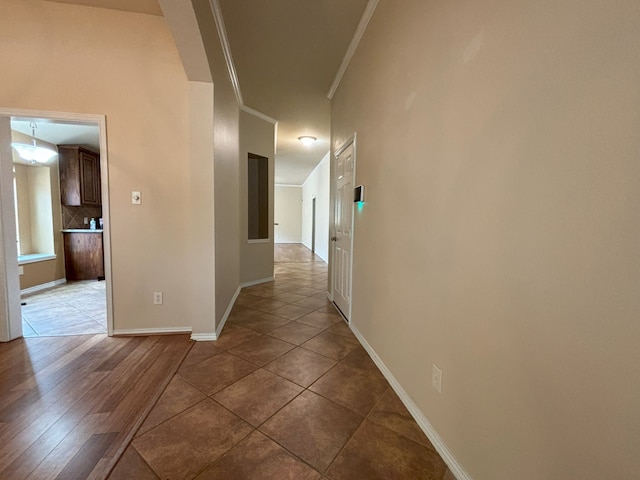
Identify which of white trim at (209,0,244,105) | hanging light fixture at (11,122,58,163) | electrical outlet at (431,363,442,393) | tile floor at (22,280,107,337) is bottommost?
tile floor at (22,280,107,337)

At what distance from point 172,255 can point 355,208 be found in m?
1.88

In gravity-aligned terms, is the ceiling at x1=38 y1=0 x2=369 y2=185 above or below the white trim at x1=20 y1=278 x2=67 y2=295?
above

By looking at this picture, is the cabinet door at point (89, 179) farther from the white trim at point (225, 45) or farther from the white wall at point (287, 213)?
the white wall at point (287, 213)

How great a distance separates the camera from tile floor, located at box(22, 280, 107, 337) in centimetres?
269

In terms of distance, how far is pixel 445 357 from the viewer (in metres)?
1.29

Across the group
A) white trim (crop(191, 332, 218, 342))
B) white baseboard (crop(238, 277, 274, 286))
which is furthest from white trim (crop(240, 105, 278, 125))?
white trim (crop(191, 332, 218, 342))

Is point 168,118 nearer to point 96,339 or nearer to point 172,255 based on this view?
point 172,255

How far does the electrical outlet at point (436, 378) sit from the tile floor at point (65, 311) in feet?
10.0

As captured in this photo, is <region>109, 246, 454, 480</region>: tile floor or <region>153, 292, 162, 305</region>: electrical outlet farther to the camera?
<region>153, 292, 162, 305</region>: electrical outlet

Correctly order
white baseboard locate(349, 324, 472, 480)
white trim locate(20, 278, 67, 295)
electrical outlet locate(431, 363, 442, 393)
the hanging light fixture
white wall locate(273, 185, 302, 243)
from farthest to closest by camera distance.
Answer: white wall locate(273, 185, 302, 243) < white trim locate(20, 278, 67, 295) < the hanging light fixture < electrical outlet locate(431, 363, 442, 393) < white baseboard locate(349, 324, 472, 480)

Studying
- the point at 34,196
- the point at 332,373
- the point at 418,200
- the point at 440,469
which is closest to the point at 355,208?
the point at 418,200

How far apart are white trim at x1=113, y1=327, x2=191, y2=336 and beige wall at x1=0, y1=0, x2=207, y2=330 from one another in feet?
0.12

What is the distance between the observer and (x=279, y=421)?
59.6 inches

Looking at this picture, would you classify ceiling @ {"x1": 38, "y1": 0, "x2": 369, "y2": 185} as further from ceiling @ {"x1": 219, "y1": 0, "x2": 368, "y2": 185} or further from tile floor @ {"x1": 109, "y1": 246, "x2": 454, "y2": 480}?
tile floor @ {"x1": 109, "y1": 246, "x2": 454, "y2": 480}
